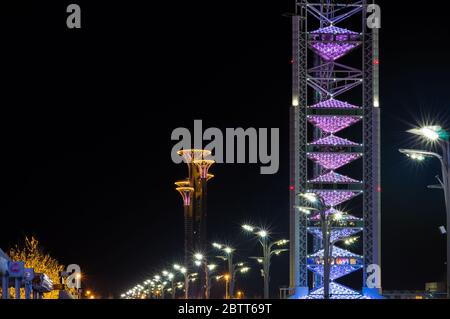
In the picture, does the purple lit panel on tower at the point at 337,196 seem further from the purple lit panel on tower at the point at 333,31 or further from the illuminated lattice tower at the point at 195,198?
the illuminated lattice tower at the point at 195,198

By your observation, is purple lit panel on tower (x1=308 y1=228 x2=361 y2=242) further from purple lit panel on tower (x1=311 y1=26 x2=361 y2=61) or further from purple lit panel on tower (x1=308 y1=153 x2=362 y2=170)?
purple lit panel on tower (x1=311 y1=26 x2=361 y2=61)

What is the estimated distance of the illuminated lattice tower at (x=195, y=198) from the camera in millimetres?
172500

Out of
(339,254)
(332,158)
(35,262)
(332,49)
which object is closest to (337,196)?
(332,158)

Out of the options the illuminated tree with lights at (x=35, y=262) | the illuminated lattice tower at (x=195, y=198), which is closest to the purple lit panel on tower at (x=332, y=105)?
the illuminated tree with lights at (x=35, y=262)

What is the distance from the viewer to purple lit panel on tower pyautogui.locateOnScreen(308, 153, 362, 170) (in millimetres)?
Result: 109062

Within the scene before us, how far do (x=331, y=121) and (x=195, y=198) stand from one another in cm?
8832

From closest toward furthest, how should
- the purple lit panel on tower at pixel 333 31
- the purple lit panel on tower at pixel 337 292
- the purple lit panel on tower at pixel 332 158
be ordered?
the purple lit panel on tower at pixel 337 292
the purple lit panel on tower at pixel 332 158
the purple lit panel on tower at pixel 333 31

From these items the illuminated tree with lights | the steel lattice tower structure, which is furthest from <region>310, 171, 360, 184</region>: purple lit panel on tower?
the illuminated tree with lights

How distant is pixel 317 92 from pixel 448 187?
278 ft

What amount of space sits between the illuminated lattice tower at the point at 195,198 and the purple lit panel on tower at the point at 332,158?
61138 mm

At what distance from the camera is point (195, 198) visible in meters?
195

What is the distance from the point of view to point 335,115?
109 m
